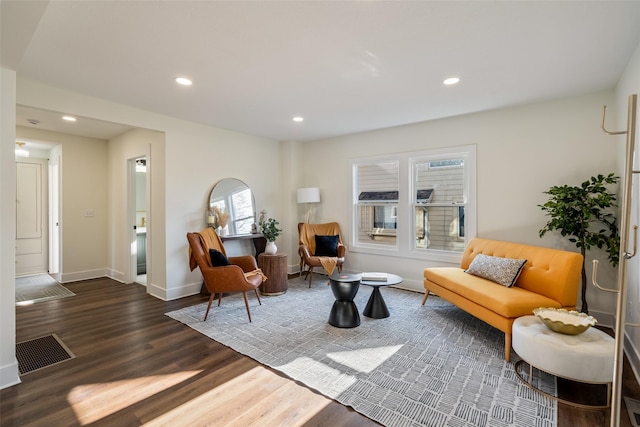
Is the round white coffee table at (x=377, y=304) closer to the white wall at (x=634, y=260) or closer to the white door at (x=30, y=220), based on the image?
the white wall at (x=634, y=260)

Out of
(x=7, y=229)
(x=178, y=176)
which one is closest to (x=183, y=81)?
(x=178, y=176)

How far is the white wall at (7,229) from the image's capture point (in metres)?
2.11

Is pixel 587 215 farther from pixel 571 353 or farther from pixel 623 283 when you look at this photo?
pixel 623 283

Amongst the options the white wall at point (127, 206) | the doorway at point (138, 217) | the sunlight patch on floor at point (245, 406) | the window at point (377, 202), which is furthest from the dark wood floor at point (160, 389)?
the window at point (377, 202)

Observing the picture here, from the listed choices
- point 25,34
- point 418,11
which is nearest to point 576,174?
point 418,11

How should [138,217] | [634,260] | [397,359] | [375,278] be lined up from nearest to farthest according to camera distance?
[634,260], [397,359], [375,278], [138,217]

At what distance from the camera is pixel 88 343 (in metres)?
2.84

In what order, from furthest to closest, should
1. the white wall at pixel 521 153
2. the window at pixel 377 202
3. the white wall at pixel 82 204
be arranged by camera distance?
the white wall at pixel 82 204
the window at pixel 377 202
the white wall at pixel 521 153

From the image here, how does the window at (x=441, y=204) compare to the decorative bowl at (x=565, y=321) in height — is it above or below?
above

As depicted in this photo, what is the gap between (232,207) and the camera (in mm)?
4875

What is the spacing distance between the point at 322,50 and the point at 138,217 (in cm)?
510

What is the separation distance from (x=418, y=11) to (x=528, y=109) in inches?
102

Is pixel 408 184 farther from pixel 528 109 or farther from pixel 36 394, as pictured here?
pixel 36 394

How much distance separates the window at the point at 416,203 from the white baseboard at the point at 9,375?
A: 417 centimetres
